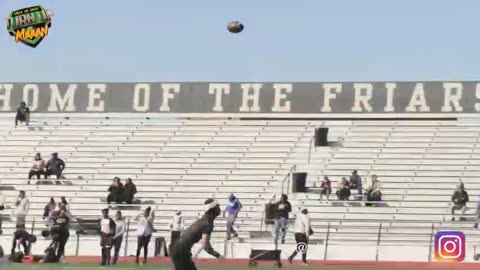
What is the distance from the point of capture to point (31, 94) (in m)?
49.1

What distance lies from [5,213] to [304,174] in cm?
972

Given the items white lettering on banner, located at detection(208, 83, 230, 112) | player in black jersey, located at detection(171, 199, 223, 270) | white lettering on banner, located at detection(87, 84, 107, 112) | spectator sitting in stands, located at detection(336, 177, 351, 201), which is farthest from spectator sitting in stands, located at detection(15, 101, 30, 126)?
player in black jersey, located at detection(171, 199, 223, 270)

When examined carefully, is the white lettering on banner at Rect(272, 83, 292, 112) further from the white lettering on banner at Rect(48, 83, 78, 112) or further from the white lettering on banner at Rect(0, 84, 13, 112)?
the white lettering on banner at Rect(0, 84, 13, 112)

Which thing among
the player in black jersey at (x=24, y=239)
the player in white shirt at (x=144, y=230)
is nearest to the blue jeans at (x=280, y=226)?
the player in white shirt at (x=144, y=230)

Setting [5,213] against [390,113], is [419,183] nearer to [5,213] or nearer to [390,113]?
[390,113]

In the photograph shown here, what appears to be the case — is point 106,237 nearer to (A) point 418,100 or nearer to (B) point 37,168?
(B) point 37,168

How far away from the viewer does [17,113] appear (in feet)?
154

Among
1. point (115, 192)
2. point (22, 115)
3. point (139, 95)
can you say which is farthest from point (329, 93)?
point (22, 115)

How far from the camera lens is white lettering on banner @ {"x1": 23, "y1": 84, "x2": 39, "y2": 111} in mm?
48844

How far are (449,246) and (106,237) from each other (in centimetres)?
1029

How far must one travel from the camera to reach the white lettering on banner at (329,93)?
149 feet

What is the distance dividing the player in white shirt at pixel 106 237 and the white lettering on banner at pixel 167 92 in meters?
19.6

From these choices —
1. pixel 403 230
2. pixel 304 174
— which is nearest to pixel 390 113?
pixel 304 174

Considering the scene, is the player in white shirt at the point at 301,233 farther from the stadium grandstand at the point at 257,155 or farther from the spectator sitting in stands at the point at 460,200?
the spectator sitting in stands at the point at 460,200
